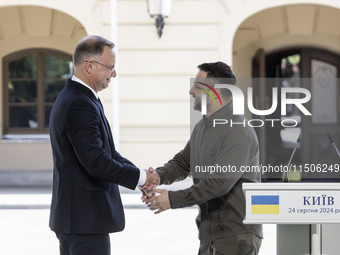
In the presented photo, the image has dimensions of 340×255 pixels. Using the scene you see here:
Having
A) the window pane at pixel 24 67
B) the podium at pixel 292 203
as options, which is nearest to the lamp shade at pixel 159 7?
the window pane at pixel 24 67

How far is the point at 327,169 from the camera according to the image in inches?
115

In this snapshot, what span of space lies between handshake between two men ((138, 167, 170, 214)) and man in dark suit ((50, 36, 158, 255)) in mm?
163

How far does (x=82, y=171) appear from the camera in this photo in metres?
3.09

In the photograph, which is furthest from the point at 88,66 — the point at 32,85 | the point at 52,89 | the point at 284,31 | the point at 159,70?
the point at 32,85

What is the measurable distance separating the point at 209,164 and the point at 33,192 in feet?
27.9

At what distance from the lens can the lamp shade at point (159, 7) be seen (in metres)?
9.92

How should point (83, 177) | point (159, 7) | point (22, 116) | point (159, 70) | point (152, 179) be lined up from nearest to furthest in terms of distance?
point (83, 177)
point (152, 179)
point (159, 7)
point (159, 70)
point (22, 116)

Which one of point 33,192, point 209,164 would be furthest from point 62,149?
point 33,192

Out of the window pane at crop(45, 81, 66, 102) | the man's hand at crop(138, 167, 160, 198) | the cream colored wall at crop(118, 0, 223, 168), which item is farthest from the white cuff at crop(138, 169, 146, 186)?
the window pane at crop(45, 81, 66, 102)

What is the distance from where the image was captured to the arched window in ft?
41.8

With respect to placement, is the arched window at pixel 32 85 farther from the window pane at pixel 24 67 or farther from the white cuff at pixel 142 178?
the white cuff at pixel 142 178

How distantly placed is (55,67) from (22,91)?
771 millimetres

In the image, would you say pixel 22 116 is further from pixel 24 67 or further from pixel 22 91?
pixel 24 67

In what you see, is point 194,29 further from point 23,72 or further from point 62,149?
point 62,149
